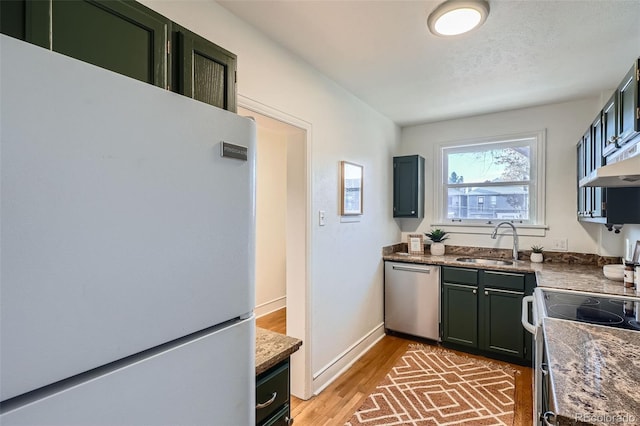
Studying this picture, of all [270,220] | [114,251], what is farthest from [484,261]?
[114,251]

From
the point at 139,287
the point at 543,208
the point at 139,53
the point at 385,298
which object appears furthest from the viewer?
the point at 385,298

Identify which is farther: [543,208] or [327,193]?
[543,208]

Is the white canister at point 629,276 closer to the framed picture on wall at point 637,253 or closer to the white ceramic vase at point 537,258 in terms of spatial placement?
the framed picture on wall at point 637,253

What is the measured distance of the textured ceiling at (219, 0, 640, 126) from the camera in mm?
1649

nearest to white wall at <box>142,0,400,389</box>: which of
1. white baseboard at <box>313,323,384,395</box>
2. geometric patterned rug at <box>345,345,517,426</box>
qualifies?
white baseboard at <box>313,323,384,395</box>

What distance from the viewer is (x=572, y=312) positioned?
5.22 ft

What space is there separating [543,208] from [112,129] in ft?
12.4

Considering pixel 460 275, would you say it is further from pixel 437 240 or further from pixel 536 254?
pixel 536 254

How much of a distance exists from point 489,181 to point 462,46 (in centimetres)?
195

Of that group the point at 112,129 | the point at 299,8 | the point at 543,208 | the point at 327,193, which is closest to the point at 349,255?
the point at 327,193

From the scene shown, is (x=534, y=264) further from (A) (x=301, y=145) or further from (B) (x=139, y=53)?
(B) (x=139, y=53)

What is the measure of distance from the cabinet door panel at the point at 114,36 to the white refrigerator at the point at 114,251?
0.16m

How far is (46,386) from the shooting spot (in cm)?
50

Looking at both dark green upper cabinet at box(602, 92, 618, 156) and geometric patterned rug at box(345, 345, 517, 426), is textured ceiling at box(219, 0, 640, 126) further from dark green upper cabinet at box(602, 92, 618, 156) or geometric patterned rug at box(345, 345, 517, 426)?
geometric patterned rug at box(345, 345, 517, 426)
